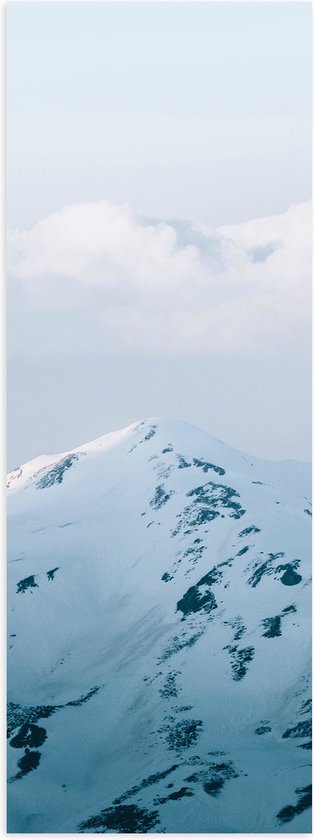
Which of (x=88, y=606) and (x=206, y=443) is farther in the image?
(x=206, y=443)

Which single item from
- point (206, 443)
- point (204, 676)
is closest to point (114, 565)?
point (204, 676)

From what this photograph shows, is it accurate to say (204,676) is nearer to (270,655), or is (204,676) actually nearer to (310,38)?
(270,655)

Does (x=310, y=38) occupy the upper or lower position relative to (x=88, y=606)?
upper

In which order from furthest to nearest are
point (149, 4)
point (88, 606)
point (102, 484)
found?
point (102, 484)
point (88, 606)
point (149, 4)

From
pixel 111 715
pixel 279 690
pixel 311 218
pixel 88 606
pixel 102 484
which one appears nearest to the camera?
pixel 311 218

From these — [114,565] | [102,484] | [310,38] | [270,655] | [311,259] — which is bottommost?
[270,655]

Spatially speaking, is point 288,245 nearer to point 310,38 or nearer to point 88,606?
point 310,38
